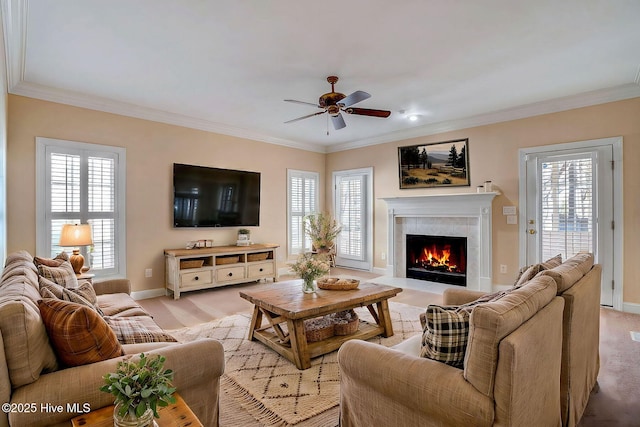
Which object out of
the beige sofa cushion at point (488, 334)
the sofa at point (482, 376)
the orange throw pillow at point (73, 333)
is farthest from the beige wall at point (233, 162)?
the beige sofa cushion at point (488, 334)

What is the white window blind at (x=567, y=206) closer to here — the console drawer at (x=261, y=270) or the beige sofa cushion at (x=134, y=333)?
the console drawer at (x=261, y=270)

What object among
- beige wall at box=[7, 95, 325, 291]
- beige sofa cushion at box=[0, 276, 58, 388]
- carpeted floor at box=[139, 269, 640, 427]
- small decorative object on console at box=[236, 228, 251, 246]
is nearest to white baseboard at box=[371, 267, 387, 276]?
Result: carpeted floor at box=[139, 269, 640, 427]

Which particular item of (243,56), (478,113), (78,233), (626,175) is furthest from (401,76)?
(78,233)

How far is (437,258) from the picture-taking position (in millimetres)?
5746

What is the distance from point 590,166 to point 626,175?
0.36m

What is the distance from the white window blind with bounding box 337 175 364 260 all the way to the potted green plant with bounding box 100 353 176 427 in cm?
588

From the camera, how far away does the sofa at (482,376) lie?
1.23m

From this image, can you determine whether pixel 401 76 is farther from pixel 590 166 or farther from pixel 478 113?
pixel 590 166

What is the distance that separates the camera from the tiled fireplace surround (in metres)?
5.07

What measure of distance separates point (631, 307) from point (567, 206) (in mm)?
1367

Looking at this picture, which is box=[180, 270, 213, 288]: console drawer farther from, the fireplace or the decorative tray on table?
the fireplace

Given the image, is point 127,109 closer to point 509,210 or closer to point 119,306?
point 119,306

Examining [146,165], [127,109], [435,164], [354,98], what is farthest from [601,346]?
[127,109]

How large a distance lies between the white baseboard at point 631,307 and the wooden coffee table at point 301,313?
3.07 metres
